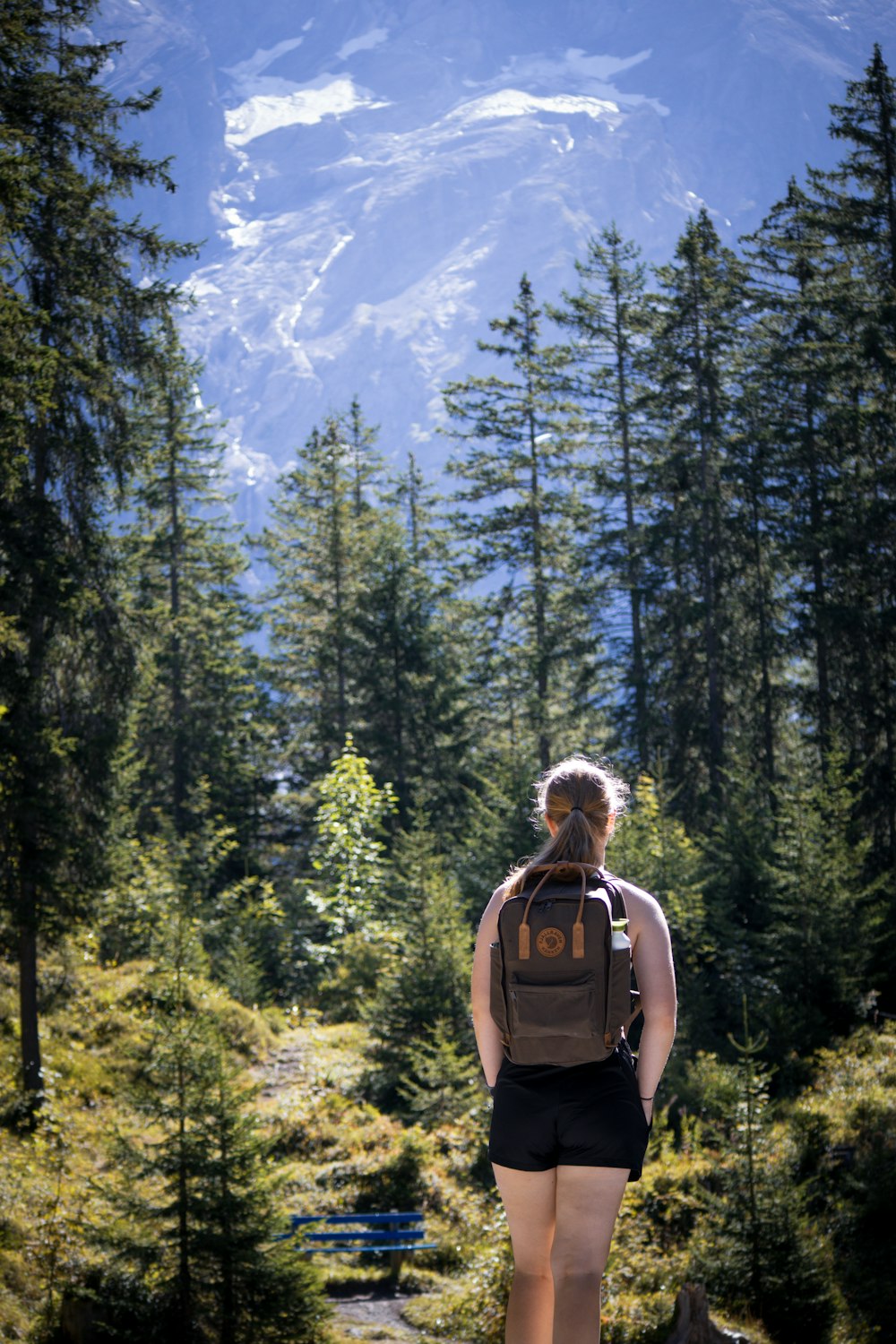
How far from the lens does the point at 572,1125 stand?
3.11m

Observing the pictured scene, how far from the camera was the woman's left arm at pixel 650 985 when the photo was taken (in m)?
3.23

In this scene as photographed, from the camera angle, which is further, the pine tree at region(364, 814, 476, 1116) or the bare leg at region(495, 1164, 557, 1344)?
the pine tree at region(364, 814, 476, 1116)

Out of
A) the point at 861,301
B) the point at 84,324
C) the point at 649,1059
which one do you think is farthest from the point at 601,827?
the point at 861,301

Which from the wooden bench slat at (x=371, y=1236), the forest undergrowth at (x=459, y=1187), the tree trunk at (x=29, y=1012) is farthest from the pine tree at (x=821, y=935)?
the tree trunk at (x=29, y=1012)

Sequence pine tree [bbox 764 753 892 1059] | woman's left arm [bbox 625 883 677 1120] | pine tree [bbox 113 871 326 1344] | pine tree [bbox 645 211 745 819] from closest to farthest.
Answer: woman's left arm [bbox 625 883 677 1120], pine tree [bbox 113 871 326 1344], pine tree [bbox 764 753 892 1059], pine tree [bbox 645 211 745 819]

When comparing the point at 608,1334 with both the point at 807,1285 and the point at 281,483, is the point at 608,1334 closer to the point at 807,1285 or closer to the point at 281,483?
the point at 807,1285

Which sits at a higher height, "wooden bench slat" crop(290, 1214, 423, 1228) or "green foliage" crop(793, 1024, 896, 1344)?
"green foliage" crop(793, 1024, 896, 1344)

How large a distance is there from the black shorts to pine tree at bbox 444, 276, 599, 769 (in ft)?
89.4

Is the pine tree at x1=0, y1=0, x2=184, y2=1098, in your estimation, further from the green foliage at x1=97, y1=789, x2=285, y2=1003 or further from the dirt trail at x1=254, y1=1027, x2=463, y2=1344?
the dirt trail at x1=254, y1=1027, x2=463, y2=1344

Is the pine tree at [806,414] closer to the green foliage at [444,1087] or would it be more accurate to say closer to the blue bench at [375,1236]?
the green foliage at [444,1087]

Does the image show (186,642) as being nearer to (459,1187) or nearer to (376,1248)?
(459,1187)

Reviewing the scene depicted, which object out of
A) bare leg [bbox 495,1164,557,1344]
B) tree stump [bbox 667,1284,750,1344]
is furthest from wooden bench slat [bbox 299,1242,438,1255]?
bare leg [bbox 495,1164,557,1344]

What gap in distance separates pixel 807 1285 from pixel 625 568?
22548mm

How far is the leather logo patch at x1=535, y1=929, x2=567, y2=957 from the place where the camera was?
10.3 ft
